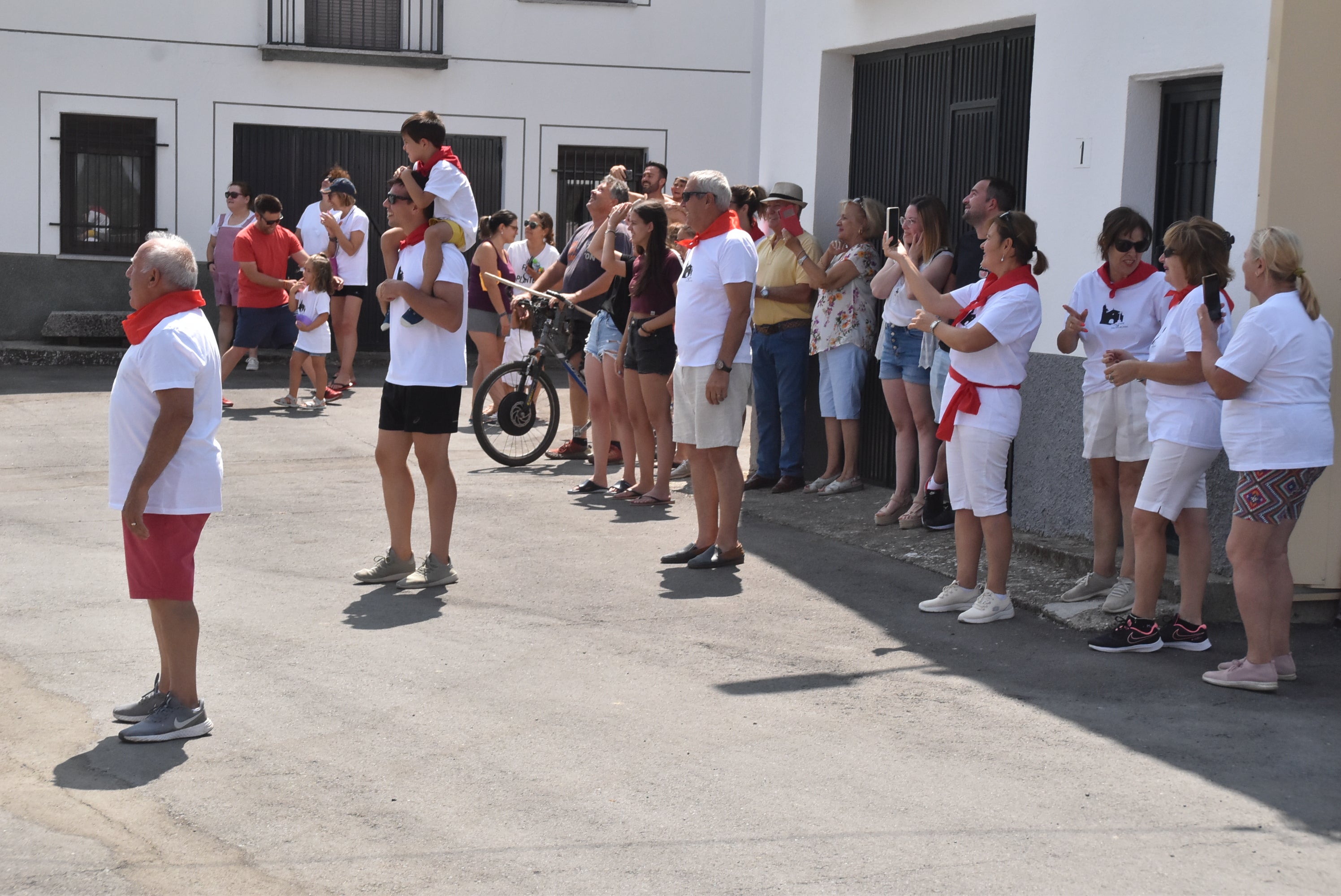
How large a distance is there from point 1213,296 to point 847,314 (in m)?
3.84

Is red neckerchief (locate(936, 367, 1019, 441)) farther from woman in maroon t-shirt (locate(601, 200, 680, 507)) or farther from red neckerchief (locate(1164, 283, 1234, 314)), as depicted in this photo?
woman in maroon t-shirt (locate(601, 200, 680, 507))

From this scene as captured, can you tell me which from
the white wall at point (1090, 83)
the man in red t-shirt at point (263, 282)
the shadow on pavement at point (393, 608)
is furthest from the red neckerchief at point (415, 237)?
the man in red t-shirt at point (263, 282)

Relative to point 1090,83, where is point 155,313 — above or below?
below

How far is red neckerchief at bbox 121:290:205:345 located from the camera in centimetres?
500

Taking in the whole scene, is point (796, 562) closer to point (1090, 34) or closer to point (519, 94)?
point (1090, 34)

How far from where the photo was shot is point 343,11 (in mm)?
19250

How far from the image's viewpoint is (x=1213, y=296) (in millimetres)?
6141

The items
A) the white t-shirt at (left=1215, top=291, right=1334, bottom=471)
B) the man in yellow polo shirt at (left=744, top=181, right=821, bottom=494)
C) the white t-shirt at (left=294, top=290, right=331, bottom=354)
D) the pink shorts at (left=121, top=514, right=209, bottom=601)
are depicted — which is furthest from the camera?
the white t-shirt at (left=294, top=290, right=331, bottom=354)

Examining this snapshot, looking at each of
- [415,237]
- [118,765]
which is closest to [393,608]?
[415,237]

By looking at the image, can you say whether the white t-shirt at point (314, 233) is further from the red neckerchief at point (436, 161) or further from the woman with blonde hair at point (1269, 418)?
the woman with blonde hair at point (1269, 418)

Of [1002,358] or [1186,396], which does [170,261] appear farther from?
[1186,396]

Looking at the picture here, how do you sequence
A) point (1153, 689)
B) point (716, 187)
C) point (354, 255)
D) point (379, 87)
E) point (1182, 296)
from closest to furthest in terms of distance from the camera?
point (1153, 689), point (1182, 296), point (716, 187), point (354, 255), point (379, 87)

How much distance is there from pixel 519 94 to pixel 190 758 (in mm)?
15606

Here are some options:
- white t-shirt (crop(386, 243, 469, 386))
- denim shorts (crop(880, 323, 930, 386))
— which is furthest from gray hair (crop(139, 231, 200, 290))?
denim shorts (crop(880, 323, 930, 386))
